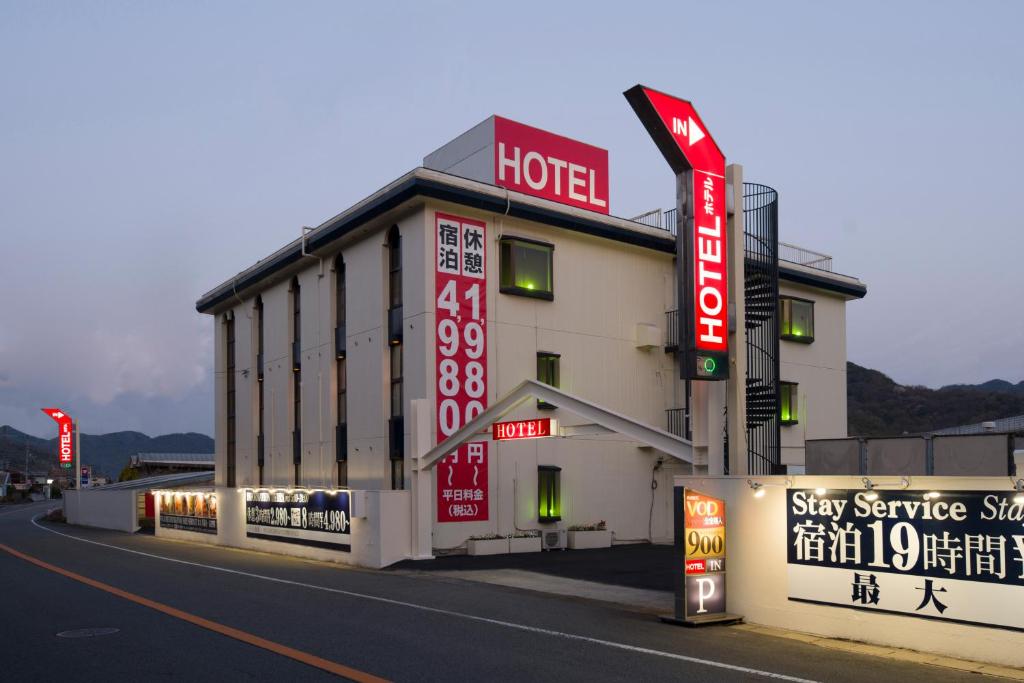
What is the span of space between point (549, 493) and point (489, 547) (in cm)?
325

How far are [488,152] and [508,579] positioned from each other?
14.8 meters

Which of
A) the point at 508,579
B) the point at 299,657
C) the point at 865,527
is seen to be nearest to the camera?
the point at 299,657

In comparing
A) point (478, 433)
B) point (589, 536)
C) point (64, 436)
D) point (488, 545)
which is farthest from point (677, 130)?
point (64, 436)

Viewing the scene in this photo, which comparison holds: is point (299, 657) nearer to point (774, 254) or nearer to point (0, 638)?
point (0, 638)

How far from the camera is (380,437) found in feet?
93.7

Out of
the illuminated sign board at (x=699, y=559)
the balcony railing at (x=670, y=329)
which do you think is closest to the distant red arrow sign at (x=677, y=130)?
the illuminated sign board at (x=699, y=559)

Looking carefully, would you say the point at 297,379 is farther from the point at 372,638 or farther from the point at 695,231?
the point at 372,638

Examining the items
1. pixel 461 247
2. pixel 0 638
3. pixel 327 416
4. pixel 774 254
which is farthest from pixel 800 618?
pixel 327 416

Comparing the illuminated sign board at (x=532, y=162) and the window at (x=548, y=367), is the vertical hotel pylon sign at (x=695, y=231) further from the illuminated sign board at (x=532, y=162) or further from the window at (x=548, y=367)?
the illuminated sign board at (x=532, y=162)

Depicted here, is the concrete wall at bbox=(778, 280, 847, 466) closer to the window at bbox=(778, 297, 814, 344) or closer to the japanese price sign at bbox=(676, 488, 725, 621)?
the window at bbox=(778, 297, 814, 344)

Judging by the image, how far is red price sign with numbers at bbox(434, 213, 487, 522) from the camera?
26.0 metres

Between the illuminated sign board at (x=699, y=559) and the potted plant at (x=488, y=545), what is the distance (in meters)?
11.9

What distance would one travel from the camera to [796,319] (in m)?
36.9

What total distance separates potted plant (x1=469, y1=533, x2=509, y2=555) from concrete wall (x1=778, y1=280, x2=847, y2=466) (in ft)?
47.1
